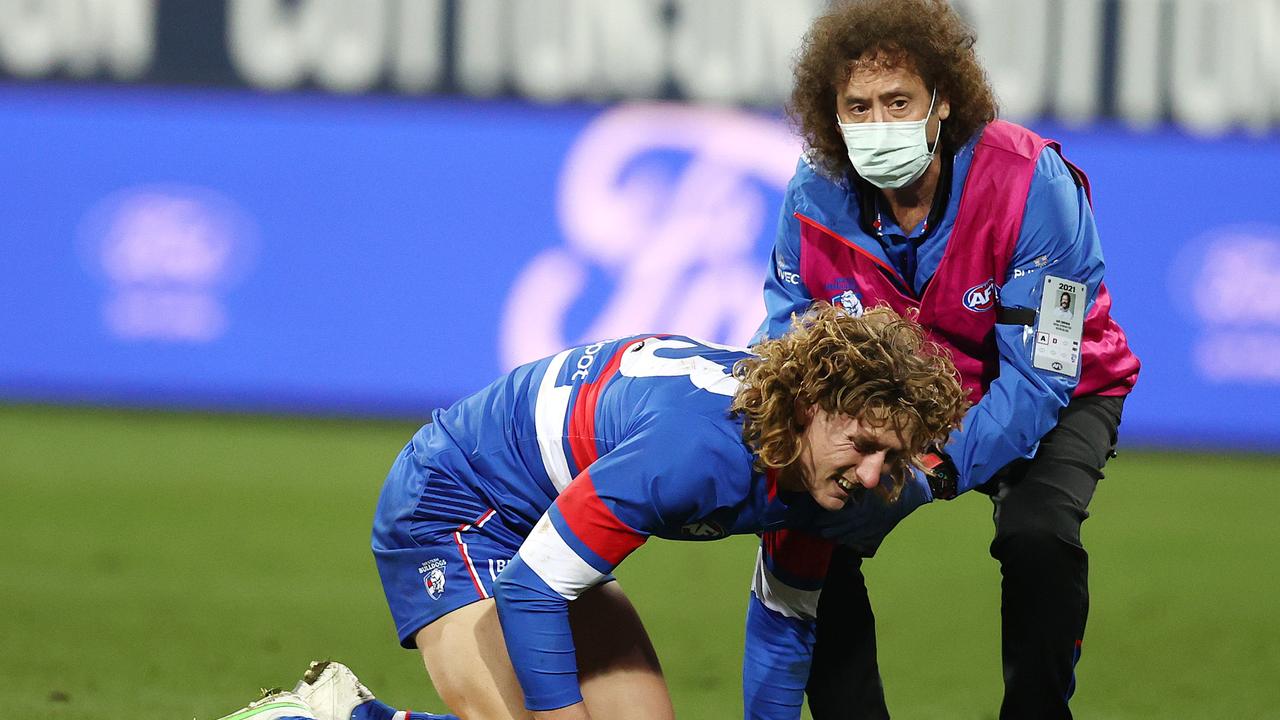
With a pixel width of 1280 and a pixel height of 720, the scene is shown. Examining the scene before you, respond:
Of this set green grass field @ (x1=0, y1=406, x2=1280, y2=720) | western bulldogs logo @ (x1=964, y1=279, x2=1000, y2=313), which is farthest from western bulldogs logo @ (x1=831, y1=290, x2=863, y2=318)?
green grass field @ (x1=0, y1=406, x2=1280, y2=720)

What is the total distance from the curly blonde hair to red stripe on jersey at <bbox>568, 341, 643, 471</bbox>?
381 mm

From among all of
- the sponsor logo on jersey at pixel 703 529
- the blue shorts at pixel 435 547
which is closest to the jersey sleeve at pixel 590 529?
the sponsor logo on jersey at pixel 703 529

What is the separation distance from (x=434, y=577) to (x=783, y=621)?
81cm

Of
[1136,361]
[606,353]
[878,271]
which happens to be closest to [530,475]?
[606,353]

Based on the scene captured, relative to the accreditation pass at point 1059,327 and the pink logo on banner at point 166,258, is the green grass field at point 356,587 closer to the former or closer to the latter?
the pink logo on banner at point 166,258

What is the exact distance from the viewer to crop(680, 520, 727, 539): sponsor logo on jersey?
3.42 meters

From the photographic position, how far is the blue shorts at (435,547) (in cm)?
372

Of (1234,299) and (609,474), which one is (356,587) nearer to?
(609,474)

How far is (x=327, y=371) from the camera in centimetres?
1036

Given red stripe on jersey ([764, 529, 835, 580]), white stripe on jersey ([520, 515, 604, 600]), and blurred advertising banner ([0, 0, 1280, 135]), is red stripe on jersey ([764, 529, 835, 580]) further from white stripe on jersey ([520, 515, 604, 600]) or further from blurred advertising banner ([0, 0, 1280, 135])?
blurred advertising banner ([0, 0, 1280, 135])

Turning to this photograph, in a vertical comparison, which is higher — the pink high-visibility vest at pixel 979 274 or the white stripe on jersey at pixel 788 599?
the pink high-visibility vest at pixel 979 274

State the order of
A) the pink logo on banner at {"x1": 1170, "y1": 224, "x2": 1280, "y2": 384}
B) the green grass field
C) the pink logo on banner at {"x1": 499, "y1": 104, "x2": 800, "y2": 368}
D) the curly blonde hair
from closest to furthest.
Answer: the curly blonde hair, the green grass field, the pink logo on banner at {"x1": 1170, "y1": 224, "x2": 1280, "y2": 384}, the pink logo on banner at {"x1": 499, "y1": 104, "x2": 800, "y2": 368}

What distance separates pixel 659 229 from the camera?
10102 millimetres

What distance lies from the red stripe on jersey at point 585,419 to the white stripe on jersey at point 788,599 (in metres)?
0.58
